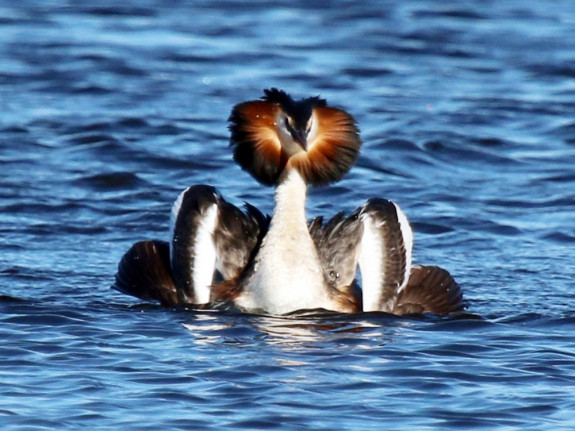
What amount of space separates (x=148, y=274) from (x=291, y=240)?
47.9 inches

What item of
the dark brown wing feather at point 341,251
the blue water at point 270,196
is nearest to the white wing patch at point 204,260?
the blue water at point 270,196

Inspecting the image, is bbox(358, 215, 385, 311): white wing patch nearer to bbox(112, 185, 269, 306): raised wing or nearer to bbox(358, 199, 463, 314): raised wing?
bbox(358, 199, 463, 314): raised wing

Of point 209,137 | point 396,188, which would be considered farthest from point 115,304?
point 209,137

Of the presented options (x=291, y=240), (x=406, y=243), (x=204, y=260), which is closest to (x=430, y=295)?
(x=406, y=243)

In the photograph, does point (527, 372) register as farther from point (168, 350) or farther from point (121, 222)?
point (121, 222)

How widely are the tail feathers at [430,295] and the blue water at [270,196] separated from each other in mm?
183

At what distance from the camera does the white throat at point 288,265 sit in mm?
9211

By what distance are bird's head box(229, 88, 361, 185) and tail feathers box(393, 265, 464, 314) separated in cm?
96

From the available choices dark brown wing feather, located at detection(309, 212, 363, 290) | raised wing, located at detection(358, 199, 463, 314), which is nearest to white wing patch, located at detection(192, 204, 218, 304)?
dark brown wing feather, located at detection(309, 212, 363, 290)

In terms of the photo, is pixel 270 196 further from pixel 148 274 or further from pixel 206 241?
pixel 206 241

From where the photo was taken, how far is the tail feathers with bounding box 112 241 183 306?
32.2ft

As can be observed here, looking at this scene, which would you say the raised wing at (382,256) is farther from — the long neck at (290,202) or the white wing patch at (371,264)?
the long neck at (290,202)

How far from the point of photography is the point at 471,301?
33.4 ft

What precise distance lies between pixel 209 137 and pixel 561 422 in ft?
27.7
